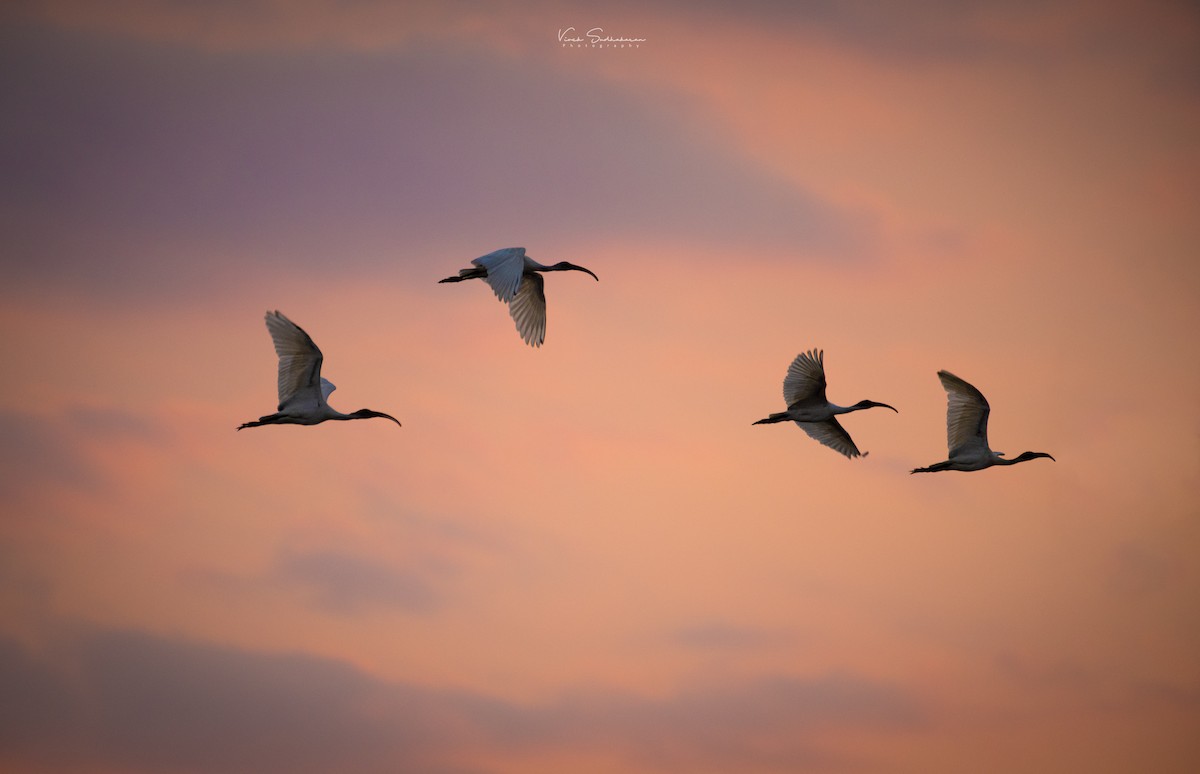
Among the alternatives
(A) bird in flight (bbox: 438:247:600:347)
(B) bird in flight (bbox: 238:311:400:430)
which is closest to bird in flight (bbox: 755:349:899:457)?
(A) bird in flight (bbox: 438:247:600:347)

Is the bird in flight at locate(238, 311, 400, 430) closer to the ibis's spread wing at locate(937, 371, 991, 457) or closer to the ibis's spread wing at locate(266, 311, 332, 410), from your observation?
the ibis's spread wing at locate(266, 311, 332, 410)

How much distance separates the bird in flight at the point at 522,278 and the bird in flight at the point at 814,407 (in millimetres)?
8797

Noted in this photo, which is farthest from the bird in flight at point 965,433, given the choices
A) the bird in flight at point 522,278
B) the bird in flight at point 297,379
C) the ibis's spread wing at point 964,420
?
the bird in flight at point 297,379

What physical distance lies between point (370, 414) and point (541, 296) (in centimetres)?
744

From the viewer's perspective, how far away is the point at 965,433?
6397 centimetres

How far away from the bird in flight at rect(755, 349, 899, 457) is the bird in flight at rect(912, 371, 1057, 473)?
340 cm

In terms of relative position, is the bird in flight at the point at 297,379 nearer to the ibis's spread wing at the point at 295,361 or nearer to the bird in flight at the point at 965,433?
the ibis's spread wing at the point at 295,361

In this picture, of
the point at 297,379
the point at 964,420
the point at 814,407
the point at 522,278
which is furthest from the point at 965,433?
the point at 297,379

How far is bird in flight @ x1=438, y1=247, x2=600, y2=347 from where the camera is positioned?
55.6 m

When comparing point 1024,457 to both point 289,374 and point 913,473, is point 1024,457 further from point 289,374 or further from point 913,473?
point 289,374

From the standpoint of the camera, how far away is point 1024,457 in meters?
67.4

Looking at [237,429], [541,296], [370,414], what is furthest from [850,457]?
[237,429]

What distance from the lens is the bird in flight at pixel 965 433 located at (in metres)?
63.5

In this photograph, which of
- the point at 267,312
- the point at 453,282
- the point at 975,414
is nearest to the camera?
the point at 267,312
